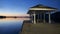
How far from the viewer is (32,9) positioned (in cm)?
1814

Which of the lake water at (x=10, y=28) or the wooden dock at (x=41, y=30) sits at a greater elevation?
the wooden dock at (x=41, y=30)

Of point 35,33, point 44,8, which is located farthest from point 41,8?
point 35,33

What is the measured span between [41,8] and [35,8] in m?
0.83

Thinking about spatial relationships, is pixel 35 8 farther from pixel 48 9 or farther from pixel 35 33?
pixel 35 33

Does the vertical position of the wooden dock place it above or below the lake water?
above

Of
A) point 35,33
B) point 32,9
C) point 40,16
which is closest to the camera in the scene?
point 35,33

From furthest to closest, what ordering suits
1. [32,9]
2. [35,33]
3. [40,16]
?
[40,16] < [32,9] < [35,33]

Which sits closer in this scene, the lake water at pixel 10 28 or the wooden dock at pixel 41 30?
the wooden dock at pixel 41 30

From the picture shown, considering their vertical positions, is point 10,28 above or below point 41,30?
below

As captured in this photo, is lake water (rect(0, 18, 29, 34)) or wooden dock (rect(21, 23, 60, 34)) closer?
wooden dock (rect(21, 23, 60, 34))

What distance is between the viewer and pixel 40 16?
29188 millimetres

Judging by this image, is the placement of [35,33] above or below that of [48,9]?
below

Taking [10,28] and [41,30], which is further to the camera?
[10,28]

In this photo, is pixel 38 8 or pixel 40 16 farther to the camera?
pixel 40 16
